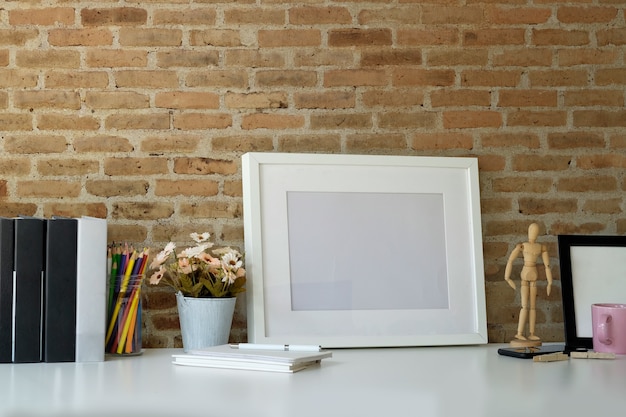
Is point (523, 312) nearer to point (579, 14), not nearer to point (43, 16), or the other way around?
point (579, 14)

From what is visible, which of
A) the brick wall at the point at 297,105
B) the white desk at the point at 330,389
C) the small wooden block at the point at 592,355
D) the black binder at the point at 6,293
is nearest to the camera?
the white desk at the point at 330,389

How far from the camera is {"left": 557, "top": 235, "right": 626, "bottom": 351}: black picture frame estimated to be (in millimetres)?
2115

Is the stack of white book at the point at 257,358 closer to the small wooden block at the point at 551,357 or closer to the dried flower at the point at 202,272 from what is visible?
the dried flower at the point at 202,272

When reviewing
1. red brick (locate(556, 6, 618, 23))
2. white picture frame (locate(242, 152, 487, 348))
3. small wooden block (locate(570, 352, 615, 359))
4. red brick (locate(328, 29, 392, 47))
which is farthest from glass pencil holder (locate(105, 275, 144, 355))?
red brick (locate(556, 6, 618, 23))

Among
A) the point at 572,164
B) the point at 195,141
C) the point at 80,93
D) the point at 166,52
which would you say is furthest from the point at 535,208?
the point at 80,93

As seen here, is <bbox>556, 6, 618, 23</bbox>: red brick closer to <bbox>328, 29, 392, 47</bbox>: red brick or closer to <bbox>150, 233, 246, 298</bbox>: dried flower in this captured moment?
<bbox>328, 29, 392, 47</bbox>: red brick

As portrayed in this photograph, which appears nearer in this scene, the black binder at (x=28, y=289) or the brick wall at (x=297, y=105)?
the black binder at (x=28, y=289)

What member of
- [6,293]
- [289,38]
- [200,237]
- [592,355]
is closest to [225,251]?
[200,237]

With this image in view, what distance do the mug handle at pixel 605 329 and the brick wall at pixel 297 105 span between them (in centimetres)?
29

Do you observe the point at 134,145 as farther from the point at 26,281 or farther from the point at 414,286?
the point at 414,286

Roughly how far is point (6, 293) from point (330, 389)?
84 centimetres

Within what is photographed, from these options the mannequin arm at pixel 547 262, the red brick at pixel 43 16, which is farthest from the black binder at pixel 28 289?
the mannequin arm at pixel 547 262

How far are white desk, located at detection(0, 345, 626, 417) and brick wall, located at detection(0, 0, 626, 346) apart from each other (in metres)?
0.46

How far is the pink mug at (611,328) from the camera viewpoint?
200 centimetres
